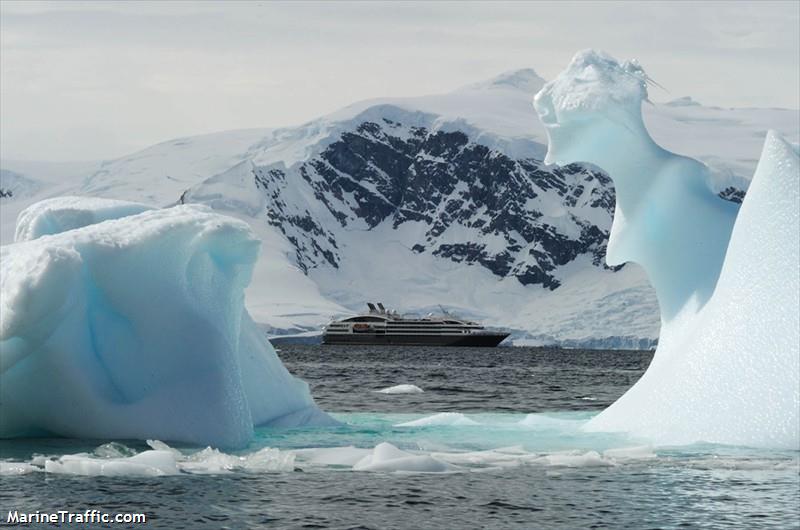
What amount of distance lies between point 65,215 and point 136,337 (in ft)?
15.3

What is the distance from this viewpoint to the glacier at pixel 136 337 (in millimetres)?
24125

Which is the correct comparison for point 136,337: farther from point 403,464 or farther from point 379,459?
point 403,464

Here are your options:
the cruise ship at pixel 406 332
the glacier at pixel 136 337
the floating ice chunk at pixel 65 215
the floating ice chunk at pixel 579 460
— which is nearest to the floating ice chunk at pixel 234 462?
the glacier at pixel 136 337

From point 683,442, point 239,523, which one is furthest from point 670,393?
point 239,523

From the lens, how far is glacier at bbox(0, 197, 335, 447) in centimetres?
2412

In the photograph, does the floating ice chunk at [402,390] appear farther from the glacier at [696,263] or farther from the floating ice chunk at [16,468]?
the floating ice chunk at [16,468]

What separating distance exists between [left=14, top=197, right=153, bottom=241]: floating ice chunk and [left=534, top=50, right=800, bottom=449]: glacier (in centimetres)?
948

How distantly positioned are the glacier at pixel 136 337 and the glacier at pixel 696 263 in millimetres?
8182

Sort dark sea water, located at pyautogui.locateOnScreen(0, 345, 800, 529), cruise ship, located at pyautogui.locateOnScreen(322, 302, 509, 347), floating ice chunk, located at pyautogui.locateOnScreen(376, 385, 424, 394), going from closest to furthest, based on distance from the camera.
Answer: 1. dark sea water, located at pyautogui.locateOnScreen(0, 345, 800, 529)
2. floating ice chunk, located at pyautogui.locateOnScreen(376, 385, 424, 394)
3. cruise ship, located at pyautogui.locateOnScreen(322, 302, 509, 347)

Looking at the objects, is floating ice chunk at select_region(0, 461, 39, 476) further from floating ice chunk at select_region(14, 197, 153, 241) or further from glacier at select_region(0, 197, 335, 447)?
floating ice chunk at select_region(14, 197, 153, 241)

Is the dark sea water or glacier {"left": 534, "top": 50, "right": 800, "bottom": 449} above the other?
glacier {"left": 534, "top": 50, "right": 800, "bottom": 449}

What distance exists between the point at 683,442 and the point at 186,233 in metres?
9.82

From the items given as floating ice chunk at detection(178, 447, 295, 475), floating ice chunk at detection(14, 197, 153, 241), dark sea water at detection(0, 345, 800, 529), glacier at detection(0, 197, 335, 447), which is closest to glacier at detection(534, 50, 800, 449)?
dark sea water at detection(0, 345, 800, 529)

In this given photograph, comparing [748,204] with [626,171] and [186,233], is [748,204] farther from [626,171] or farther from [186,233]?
[186,233]
